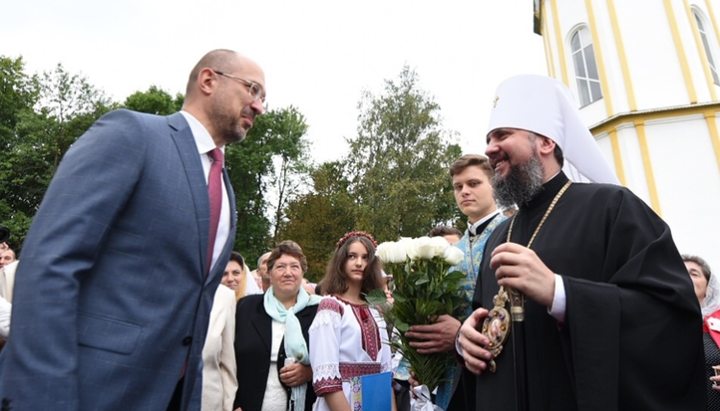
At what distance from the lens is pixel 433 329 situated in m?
2.90

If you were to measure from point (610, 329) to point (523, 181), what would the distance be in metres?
0.93

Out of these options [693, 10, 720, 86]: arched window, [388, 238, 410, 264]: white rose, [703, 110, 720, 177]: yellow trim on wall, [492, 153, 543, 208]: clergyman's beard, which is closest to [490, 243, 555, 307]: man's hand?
[492, 153, 543, 208]: clergyman's beard

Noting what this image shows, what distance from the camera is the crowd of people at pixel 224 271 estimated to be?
160 cm

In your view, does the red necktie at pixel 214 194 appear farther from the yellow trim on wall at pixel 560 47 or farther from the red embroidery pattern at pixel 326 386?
the yellow trim on wall at pixel 560 47

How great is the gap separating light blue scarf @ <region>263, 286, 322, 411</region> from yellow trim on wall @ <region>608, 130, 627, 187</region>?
12387 mm

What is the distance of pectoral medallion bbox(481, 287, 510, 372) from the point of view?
228cm

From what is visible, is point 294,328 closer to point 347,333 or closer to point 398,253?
point 347,333

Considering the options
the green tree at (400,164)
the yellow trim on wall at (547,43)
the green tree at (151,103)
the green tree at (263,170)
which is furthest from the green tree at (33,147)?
the yellow trim on wall at (547,43)

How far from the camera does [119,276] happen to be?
173 centimetres

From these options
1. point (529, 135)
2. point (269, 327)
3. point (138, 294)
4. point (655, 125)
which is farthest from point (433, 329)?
point (655, 125)

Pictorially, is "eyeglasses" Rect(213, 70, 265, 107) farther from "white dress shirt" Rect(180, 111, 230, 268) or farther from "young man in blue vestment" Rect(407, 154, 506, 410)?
"young man in blue vestment" Rect(407, 154, 506, 410)

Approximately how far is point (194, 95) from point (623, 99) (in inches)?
586

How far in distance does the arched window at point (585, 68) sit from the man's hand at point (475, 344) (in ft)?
48.8

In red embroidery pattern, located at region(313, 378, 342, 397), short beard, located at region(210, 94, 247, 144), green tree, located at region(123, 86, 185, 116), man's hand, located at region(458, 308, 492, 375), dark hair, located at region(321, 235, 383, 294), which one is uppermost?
green tree, located at region(123, 86, 185, 116)
